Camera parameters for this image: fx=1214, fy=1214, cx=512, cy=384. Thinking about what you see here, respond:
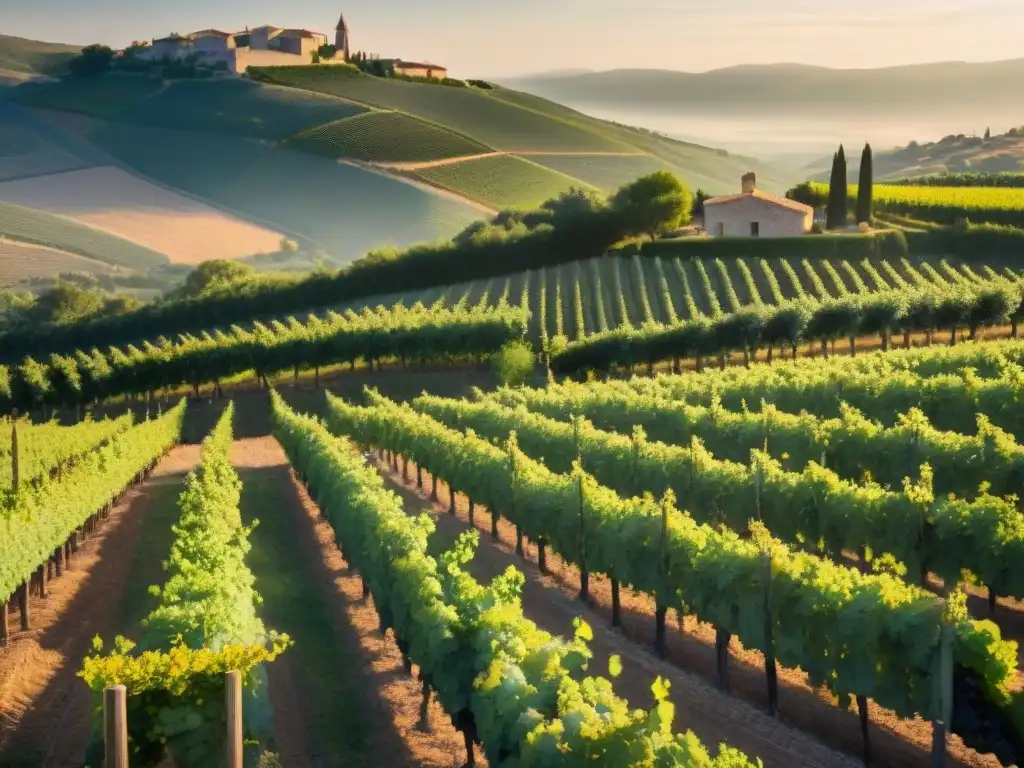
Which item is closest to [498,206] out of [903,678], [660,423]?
[660,423]

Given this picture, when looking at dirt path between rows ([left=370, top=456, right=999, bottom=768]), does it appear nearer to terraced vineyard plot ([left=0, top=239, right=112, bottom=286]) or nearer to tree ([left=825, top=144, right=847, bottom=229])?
tree ([left=825, top=144, right=847, bottom=229])

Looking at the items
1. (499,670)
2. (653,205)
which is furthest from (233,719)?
(653,205)

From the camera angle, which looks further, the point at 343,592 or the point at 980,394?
the point at 980,394

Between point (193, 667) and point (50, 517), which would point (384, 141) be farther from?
point (193, 667)

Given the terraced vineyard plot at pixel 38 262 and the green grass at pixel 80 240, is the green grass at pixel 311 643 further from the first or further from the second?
the green grass at pixel 80 240

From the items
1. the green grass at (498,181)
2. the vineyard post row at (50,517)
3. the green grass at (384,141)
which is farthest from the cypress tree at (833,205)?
the green grass at (384,141)

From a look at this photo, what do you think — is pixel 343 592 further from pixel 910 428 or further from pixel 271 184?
pixel 271 184
